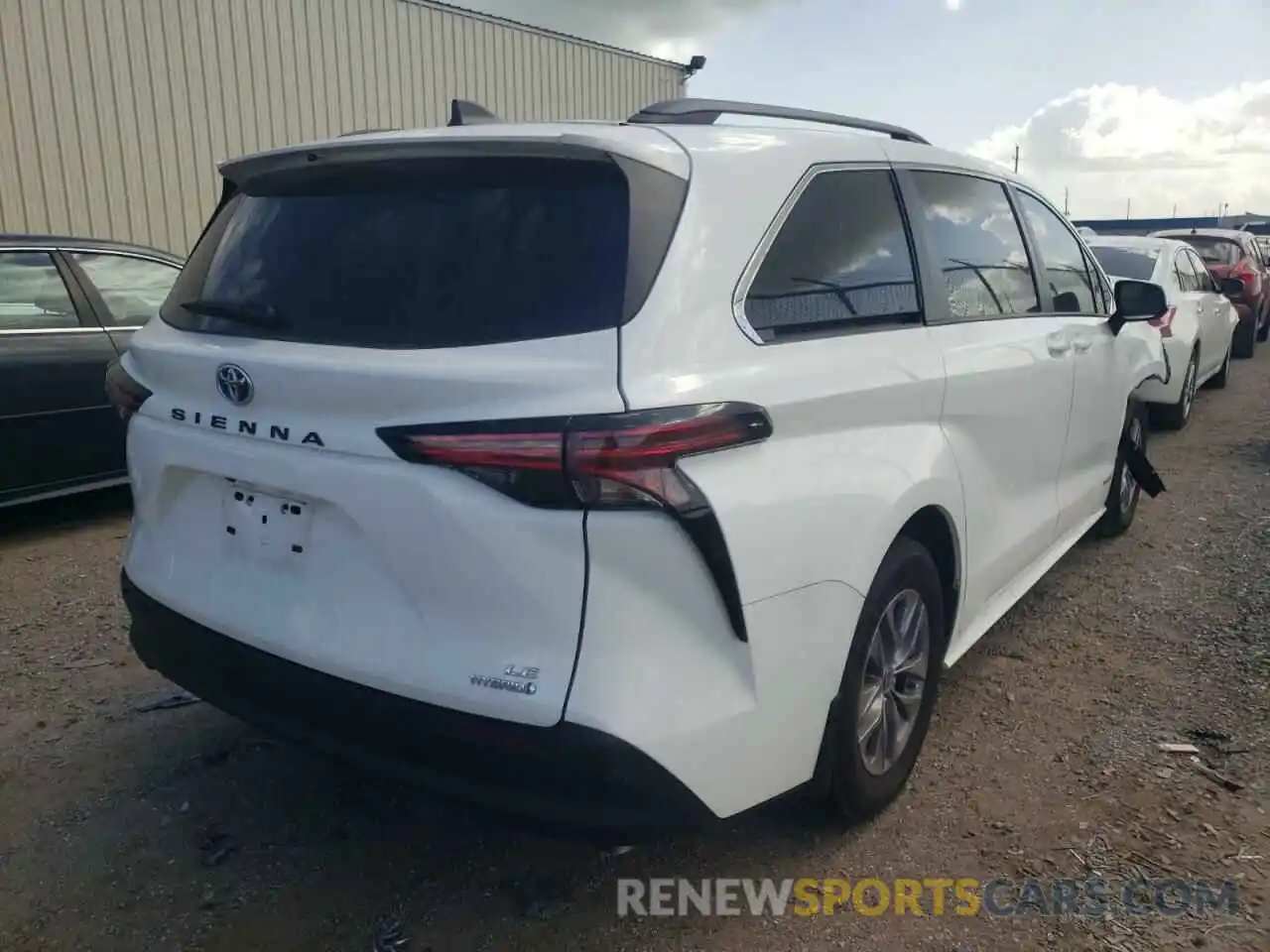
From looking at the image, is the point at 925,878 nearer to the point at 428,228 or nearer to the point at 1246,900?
the point at 1246,900

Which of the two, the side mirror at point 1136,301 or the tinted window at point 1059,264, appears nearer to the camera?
the tinted window at point 1059,264

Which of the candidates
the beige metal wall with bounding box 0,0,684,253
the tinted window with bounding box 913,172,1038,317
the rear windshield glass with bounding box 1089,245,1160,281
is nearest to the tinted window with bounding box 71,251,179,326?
the beige metal wall with bounding box 0,0,684,253

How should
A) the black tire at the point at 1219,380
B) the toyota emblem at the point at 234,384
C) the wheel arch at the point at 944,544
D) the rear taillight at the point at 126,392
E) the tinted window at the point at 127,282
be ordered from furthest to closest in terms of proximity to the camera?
the black tire at the point at 1219,380
the tinted window at the point at 127,282
the wheel arch at the point at 944,544
the rear taillight at the point at 126,392
the toyota emblem at the point at 234,384

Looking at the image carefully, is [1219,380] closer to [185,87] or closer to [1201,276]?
[1201,276]

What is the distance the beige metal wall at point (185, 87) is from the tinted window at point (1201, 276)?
851cm

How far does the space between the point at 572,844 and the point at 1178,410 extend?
26.2 ft

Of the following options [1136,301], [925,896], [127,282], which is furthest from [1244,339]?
[925,896]

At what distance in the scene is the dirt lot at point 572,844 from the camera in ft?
8.14

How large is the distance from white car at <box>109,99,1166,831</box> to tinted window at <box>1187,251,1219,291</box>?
8.22 m

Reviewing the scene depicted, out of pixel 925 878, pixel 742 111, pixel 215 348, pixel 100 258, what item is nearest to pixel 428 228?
pixel 215 348

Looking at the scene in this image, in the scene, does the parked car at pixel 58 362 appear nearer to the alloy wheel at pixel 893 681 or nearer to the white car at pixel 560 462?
the white car at pixel 560 462

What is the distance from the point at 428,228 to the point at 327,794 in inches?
67.8

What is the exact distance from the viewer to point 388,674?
2129mm

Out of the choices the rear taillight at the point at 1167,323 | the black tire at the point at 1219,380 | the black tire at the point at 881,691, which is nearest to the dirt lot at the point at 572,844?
the black tire at the point at 881,691
